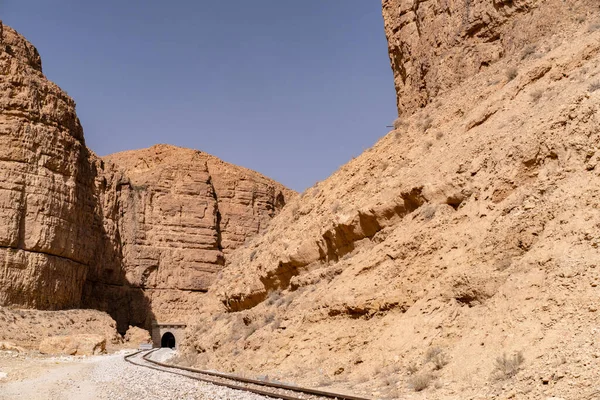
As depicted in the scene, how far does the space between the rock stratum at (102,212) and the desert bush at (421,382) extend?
38.7 metres

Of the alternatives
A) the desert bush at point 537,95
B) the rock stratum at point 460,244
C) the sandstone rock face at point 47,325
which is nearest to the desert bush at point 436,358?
the rock stratum at point 460,244

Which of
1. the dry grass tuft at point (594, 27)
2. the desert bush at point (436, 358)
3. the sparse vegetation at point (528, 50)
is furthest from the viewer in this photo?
the sparse vegetation at point (528, 50)

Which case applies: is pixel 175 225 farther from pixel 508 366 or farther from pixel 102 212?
pixel 508 366

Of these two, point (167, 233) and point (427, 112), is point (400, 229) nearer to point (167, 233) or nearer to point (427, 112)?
point (427, 112)

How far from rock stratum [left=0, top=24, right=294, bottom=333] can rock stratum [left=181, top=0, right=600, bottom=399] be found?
25.3m

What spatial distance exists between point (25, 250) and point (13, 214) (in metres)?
2.75

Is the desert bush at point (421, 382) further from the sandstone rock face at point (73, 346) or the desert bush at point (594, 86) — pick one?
the sandstone rock face at point (73, 346)

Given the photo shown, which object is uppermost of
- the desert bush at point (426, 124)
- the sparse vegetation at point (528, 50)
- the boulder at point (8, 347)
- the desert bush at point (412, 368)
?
the sparse vegetation at point (528, 50)

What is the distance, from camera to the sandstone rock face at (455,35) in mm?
18562

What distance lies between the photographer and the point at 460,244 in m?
12.0

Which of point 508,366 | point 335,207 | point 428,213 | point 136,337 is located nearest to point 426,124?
point 335,207

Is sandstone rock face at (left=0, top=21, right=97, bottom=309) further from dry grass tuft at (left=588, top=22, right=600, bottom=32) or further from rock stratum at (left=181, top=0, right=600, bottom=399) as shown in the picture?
dry grass tuft at (left=588, top=22, right=600, bottom=32)

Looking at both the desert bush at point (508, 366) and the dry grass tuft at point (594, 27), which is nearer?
the desert bush at point (508, 366)

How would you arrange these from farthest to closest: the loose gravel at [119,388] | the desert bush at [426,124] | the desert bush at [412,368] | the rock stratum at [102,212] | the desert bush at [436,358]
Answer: the rock stratum at [102,212]
the desert bush at [426,124]
the loose gravel at [119,388]
the desert bush at [412,368]
the desert bush at [436,358]
